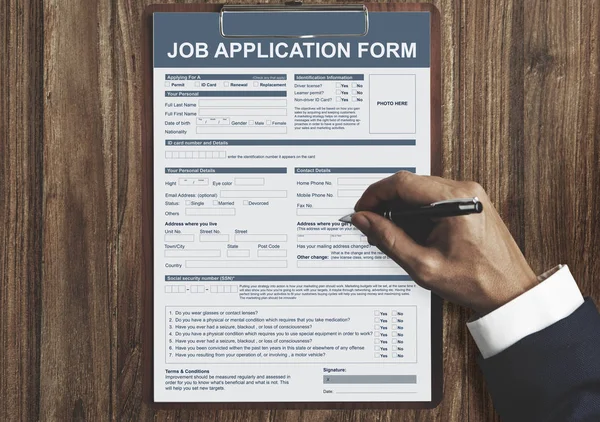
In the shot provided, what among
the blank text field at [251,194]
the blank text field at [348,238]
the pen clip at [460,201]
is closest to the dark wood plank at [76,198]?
the blank text field at [251,194]

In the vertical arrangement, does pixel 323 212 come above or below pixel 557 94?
below

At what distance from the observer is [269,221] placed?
24.4 inches

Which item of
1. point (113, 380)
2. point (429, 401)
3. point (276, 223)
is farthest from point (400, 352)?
point (113, 380)

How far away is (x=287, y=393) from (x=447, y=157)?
1.04 ft

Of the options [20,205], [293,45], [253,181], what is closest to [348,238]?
[253,181]

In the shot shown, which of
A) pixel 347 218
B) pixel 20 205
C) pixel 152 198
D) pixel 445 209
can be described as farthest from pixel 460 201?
pixel 20 205

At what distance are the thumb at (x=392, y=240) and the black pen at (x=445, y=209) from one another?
2 cm

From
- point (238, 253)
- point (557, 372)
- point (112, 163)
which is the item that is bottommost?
point (557, 372)

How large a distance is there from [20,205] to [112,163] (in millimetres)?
113

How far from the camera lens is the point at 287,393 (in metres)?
0.62

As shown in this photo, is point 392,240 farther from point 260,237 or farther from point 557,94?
point 557,94

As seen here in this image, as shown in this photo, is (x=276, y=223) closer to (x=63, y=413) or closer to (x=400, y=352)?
(x=400, y=352)

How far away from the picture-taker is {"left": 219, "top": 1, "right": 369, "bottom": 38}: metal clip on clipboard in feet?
2.03

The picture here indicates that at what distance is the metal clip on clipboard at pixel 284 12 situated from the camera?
620 mm
